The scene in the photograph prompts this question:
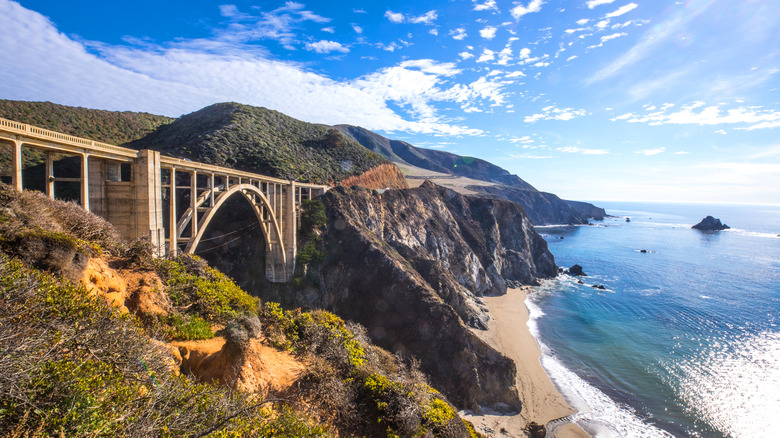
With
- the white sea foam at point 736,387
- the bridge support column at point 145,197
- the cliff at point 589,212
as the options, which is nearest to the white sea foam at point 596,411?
the white sea foam at point 736,387

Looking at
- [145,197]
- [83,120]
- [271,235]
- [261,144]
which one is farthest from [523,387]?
[83,120]

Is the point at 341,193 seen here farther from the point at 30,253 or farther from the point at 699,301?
the point at 699,301

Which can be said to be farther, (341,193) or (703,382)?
(341,193)

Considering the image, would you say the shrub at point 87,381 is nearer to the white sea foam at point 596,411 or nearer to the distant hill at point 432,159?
the white sea foam at point 596,411

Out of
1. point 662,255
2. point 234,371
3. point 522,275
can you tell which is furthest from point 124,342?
point 662,255

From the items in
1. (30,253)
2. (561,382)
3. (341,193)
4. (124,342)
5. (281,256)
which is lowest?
(561,382)

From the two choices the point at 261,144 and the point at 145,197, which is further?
the point at 261,144

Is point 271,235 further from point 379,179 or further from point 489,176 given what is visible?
point 489,176
